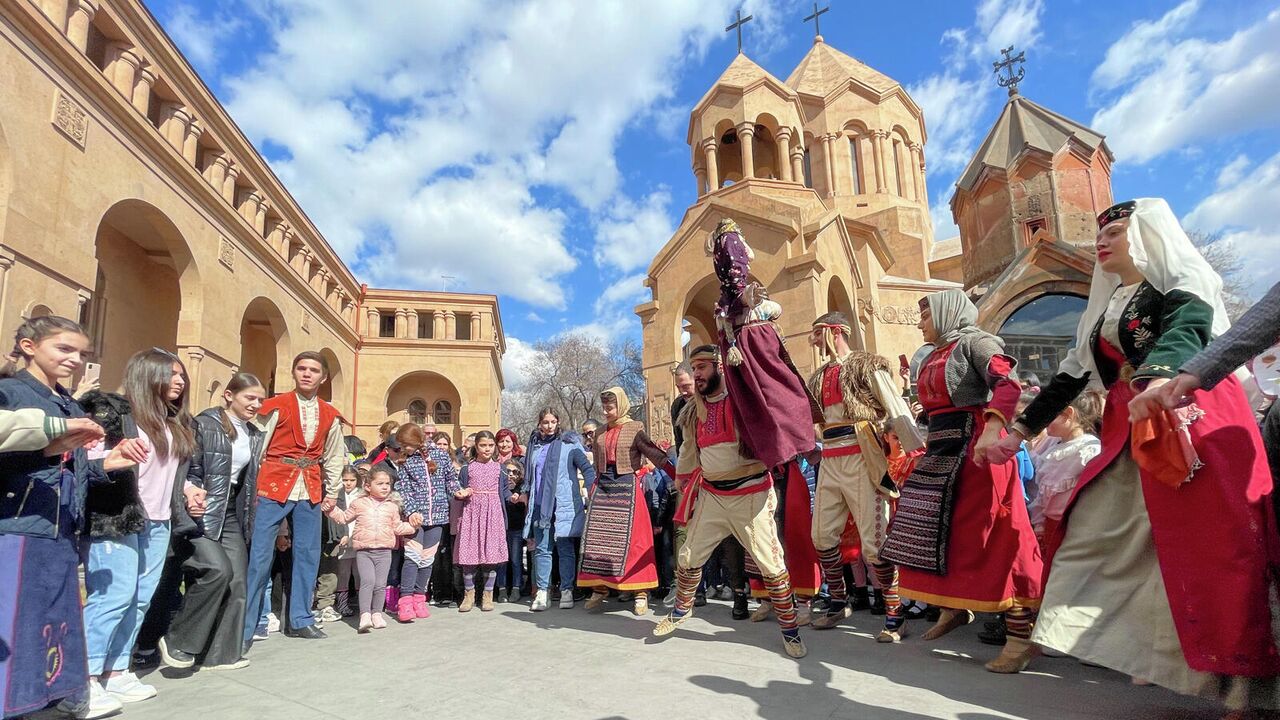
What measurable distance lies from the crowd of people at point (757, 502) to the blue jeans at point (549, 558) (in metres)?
0.03

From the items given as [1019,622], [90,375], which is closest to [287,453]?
[90,375]

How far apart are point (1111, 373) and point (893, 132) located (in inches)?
1189

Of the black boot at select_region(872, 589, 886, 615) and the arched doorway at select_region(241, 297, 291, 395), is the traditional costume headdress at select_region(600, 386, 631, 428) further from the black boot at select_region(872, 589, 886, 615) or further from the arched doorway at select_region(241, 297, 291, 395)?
the arched doorway at select_region(241, 297, 291, 395)

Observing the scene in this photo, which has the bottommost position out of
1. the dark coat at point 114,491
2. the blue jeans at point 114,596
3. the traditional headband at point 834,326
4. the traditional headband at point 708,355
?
the blue jeans at point 114,596

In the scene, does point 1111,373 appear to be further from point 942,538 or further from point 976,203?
point 976,203

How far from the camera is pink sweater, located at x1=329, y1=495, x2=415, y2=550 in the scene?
5562mm

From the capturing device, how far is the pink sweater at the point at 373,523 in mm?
5562

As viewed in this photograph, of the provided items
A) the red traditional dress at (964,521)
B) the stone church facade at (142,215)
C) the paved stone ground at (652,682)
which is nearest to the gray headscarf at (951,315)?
the red traditional dress at (964,521)

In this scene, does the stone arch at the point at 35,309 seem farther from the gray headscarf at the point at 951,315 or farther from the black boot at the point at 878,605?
the gray headscarf at the point at 951,315

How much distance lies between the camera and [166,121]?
15.1 m

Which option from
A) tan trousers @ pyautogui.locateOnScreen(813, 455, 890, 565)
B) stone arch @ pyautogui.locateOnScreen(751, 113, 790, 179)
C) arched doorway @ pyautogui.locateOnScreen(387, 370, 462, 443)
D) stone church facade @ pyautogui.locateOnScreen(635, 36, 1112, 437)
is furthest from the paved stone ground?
arched doorway @ pyautogui.locateOnScreen(387, 370, 462, 443)

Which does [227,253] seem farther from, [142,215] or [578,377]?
[578,377]

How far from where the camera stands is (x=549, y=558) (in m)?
6.37

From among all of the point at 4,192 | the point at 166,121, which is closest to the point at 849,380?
the point at 4,192
